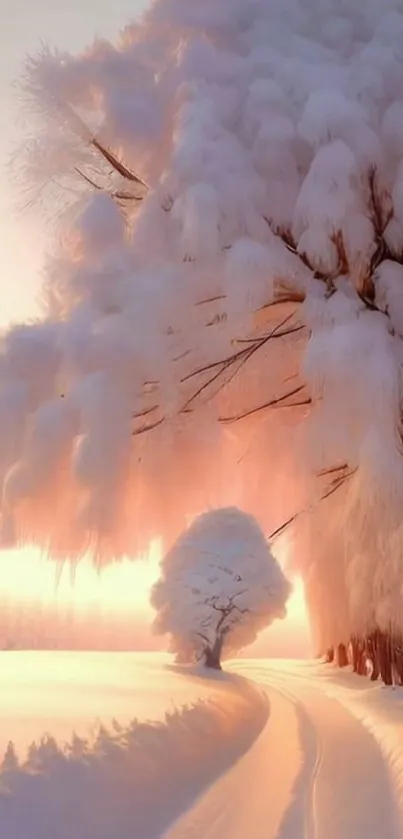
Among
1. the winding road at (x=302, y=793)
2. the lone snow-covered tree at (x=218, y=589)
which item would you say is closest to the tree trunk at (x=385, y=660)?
the winding road at (x=302, y=793)

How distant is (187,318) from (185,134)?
1.20m

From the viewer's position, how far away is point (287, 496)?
607 cm

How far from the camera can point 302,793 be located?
141 inches

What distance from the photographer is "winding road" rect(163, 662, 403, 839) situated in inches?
117

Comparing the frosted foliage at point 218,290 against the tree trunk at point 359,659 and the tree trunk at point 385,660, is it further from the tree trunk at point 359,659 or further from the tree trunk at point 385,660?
the tree trunk at point 359,659

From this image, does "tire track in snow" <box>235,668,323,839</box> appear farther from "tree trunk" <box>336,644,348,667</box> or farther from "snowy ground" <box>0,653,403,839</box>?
"tree trunk" <box>336,644,348,667</box>

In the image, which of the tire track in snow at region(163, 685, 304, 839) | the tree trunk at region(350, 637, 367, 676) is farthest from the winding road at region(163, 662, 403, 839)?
the tree trunk at region(350, 637, 367, 676)

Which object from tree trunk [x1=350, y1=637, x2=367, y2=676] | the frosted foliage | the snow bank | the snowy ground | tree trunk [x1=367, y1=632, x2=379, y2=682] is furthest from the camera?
tree trunk [x1=350, y1=637, x2=367, y2=676]

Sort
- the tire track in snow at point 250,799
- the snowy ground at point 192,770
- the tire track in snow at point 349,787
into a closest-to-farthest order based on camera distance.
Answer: the snowy ground at point 192,770, the tire track in snow at point 250,799, the tire track in snow at point 349,787

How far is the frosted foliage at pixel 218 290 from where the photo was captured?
4852 millimetres

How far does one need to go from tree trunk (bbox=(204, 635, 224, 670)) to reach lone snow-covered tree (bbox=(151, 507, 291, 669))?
0.05ft

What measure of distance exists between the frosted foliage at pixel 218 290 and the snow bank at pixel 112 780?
1.48 metres

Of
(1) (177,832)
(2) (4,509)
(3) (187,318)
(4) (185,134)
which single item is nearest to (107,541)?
(2) (4,509)

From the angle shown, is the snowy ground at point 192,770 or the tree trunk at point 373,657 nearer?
the snowy ground at point 192,770
